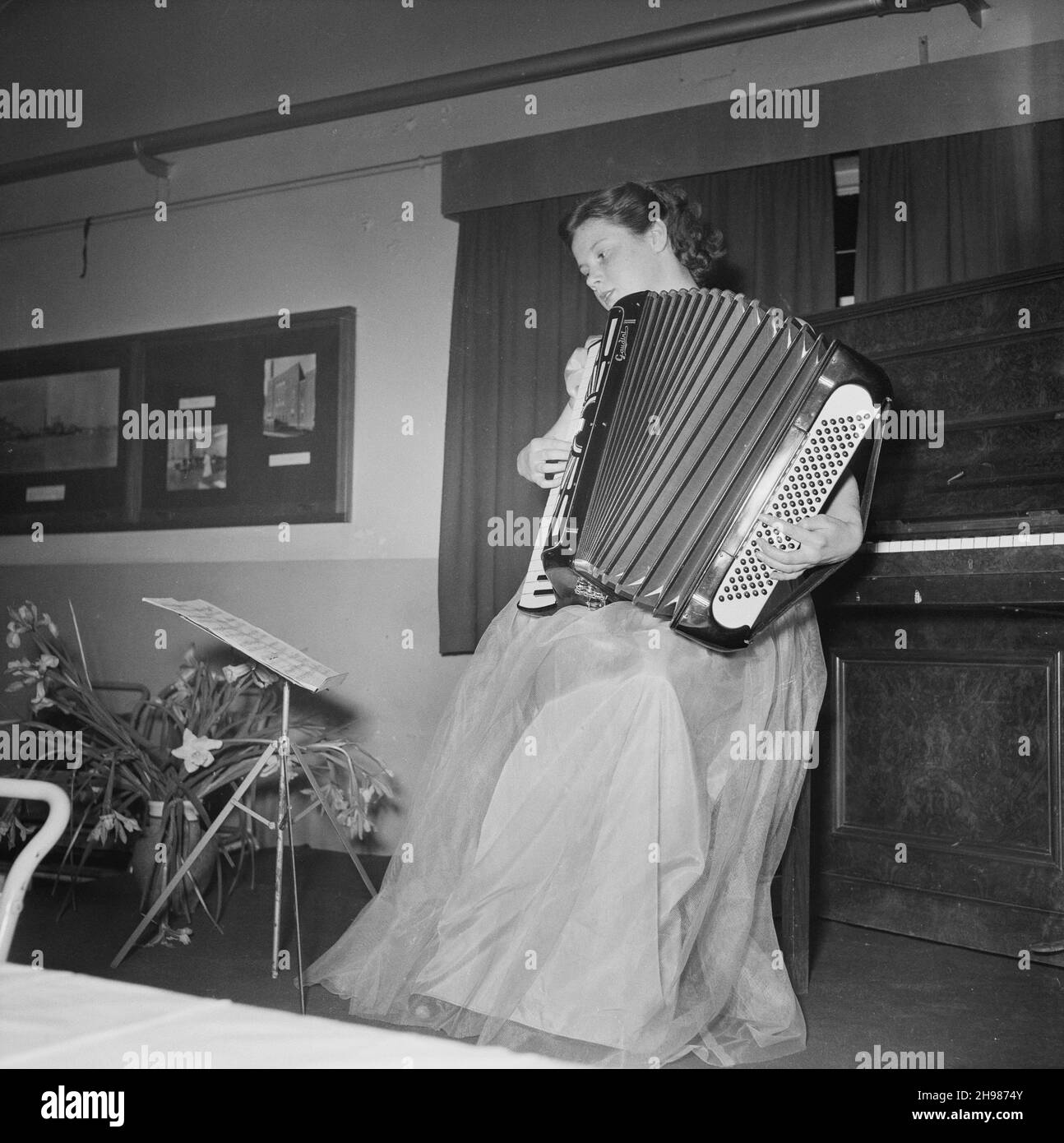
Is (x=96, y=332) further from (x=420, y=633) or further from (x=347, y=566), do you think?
(x=420, y=633)

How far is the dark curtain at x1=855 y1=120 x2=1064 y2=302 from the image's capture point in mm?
3207

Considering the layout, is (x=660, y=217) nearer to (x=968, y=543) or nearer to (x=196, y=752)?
(x=968, y=543)

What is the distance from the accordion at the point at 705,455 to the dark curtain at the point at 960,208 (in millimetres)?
1488

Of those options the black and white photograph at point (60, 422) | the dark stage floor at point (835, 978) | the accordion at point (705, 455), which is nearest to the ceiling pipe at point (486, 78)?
the black and white photograph at point (60, 422)

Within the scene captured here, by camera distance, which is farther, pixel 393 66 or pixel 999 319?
pixel 393 66

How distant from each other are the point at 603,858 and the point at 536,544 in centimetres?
61

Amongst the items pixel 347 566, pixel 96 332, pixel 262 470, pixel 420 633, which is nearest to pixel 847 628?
pixel 420 633

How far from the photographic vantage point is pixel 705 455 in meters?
2.00

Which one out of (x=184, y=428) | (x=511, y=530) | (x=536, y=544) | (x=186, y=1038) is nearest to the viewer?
(x=186, y=1038)

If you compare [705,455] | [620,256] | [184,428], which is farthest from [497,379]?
[705,455]

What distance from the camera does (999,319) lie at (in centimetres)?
286

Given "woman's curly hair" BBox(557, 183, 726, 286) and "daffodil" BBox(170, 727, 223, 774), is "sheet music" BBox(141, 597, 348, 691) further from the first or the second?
"woman's curly hair" BBox(557, 183, 726, 286)

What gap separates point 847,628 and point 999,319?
A: 0.86m

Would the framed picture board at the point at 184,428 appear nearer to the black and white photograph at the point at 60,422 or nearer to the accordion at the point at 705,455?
the black and white photograph at the point at 60,422
